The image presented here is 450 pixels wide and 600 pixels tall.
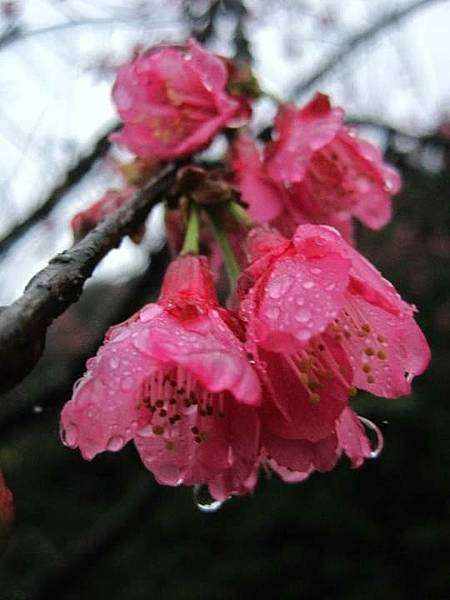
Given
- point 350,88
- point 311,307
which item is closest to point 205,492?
point 311,307

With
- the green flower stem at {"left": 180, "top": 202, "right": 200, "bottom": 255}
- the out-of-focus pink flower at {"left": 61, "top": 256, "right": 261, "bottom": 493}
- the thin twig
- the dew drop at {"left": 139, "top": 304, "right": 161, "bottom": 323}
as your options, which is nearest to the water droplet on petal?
the out-of-focus pink flower at {"left": 61, "top": 256, "right": 261, "bottom": 493}

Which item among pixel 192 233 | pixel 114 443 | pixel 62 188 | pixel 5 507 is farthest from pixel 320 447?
pixel 62 188

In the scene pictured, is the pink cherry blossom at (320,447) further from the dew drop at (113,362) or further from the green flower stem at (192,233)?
the green flower stem at (192,233)

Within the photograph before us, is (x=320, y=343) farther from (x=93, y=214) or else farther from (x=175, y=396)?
(x=93, y=214)

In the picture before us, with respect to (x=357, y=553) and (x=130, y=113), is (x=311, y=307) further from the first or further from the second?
(x=357, y=553)

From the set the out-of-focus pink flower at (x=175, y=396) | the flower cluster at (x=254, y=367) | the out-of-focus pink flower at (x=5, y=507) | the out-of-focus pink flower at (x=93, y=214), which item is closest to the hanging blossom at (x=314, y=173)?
the flower cluster at (x=254, y=367)

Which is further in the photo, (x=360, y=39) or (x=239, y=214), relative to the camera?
(x=360, y=39)
